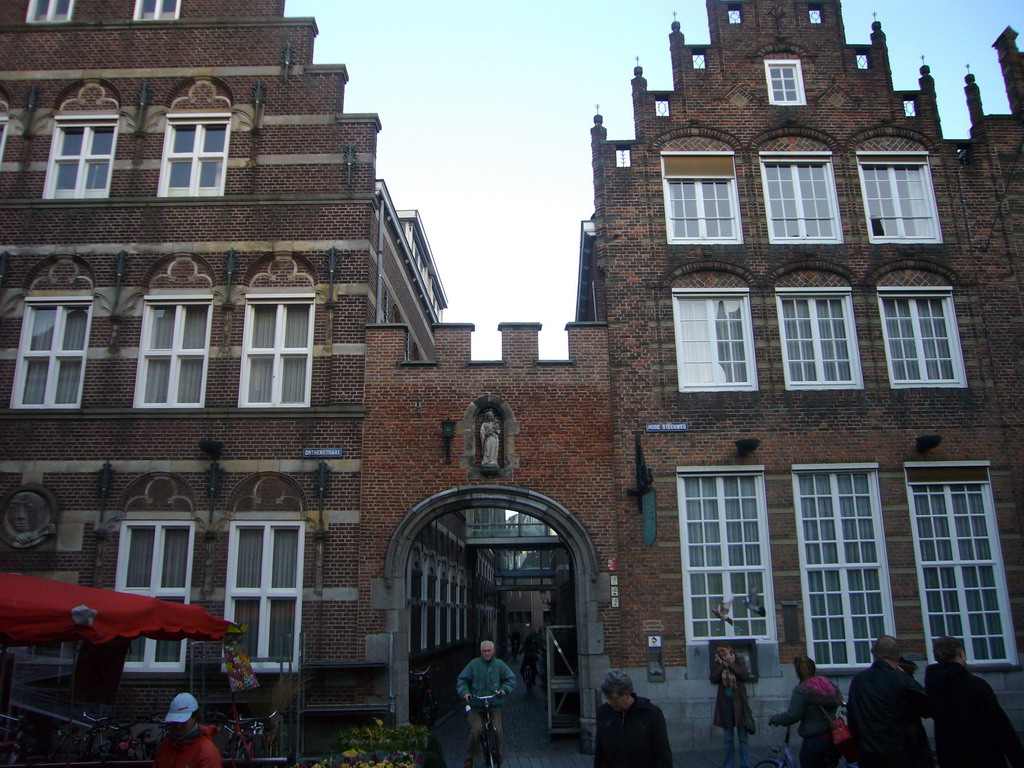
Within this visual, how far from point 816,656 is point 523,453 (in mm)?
5749

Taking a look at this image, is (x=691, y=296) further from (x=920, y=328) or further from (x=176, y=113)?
(x=176, y=113)

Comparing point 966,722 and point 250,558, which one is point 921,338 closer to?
point 966,722

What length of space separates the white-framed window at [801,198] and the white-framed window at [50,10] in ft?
47.2

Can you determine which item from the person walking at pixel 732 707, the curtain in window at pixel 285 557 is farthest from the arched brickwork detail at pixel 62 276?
the person walking at pixel 732 707

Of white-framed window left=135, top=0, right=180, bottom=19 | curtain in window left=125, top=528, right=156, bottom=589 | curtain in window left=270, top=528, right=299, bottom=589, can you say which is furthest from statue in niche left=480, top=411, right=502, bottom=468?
white-framed window left=135, top=0, right=180, bottom=19

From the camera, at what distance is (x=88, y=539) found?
13.1 meters

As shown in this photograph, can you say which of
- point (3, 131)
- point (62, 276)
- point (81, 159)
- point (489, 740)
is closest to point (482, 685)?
point (489, 740)

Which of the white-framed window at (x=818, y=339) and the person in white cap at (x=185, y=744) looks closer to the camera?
the person in white cap at (x=185, y=744)

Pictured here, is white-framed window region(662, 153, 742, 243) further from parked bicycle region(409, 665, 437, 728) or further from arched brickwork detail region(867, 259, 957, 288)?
parked bicycle region(409, 665, 437, 728)

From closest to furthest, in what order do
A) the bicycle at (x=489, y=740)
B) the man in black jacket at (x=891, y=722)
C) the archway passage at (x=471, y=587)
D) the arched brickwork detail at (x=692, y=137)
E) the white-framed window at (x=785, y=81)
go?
the man in black jacket at (x=891, y=722), the bicycle at (x=489, y=740), the archway passage at (x=471, y=587), the arched brickwork detail at (x=692, y=137), the white-framed window at (x=785, y=81)

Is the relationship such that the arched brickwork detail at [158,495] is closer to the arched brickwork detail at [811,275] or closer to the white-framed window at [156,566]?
the white-framed window at [156,566]

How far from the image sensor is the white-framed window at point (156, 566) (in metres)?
12.7

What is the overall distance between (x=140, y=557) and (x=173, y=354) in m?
3.50

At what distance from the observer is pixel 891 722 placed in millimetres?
5641
